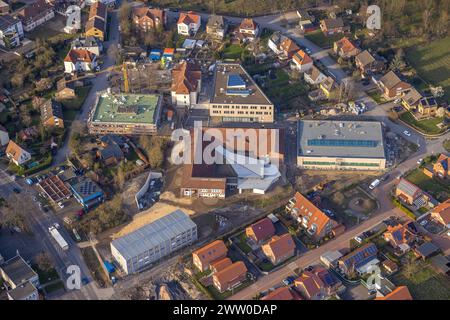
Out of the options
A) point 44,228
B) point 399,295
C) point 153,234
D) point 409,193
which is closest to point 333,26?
point 409,193

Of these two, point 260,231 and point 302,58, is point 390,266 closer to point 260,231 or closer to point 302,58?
point 260,231

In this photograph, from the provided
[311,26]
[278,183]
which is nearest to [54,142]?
[278,183]

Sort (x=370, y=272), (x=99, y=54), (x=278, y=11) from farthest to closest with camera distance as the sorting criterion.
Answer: (x=278, y=11), (x=99, y=54), (x=370, y=272)

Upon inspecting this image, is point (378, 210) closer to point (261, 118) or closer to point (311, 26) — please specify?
point (261, 118)

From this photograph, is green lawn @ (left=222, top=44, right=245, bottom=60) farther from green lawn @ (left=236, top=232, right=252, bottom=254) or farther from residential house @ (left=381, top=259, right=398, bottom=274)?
residential house @ (left=381, top=259, right=398, bottom=274)

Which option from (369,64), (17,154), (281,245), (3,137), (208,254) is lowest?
(3,137)

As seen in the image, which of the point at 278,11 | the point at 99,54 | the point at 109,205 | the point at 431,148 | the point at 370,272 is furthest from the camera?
the point at 278,11

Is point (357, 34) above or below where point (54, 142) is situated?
above
